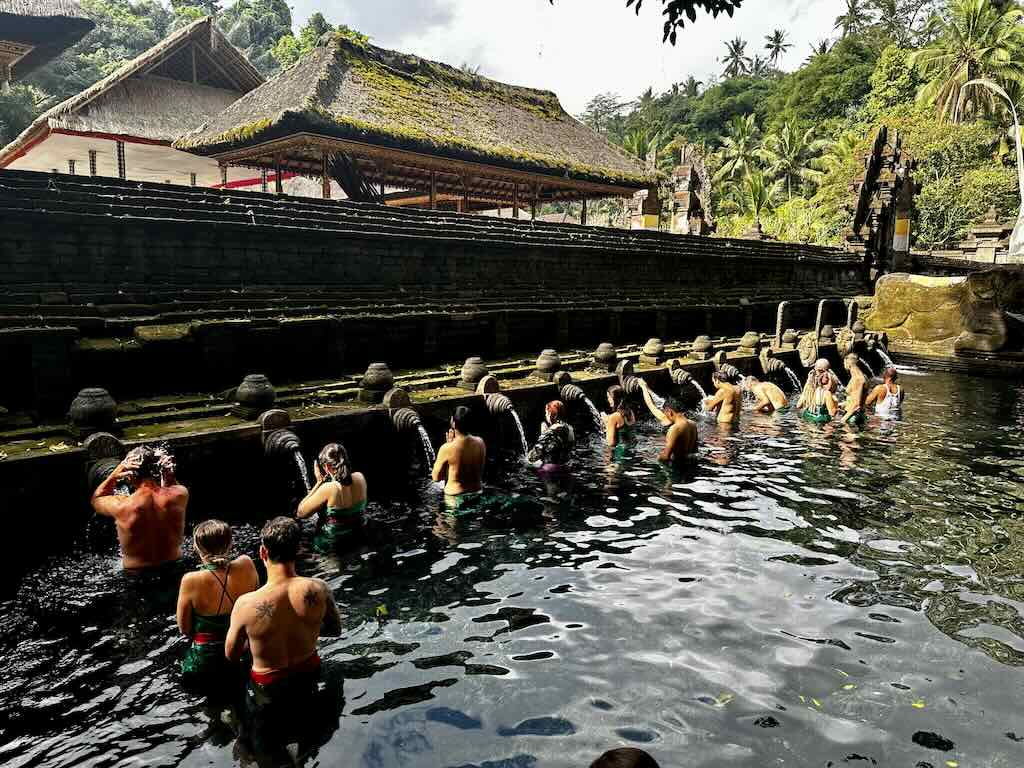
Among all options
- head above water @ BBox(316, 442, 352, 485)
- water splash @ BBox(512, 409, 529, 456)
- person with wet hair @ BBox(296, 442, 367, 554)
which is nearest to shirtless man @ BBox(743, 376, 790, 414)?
water splash @ BBox(512, 409, 529, 456)

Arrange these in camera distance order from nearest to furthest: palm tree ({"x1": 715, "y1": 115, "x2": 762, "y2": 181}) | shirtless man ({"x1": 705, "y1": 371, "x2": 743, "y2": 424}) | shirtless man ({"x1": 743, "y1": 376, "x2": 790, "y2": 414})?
1. shirtless man ({"x1": 705, "y1": 371, "x2": 743, "y2": 424})
2. shirtless man ({"x1": 743, "y1": 376, "x2": 790, "y2": 414})
3. palm tree ({"x1": 715, "y1": 115, "x2": 762, "y2": 181})

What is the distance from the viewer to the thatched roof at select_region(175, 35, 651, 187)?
49.7ft

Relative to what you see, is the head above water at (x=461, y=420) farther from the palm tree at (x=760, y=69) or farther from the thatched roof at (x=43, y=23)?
the palm tree at (x=760, y=69)

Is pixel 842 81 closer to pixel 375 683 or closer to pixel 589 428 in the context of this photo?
pixel 589 428

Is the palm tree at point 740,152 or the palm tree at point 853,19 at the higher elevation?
the palm tree at point 853,19

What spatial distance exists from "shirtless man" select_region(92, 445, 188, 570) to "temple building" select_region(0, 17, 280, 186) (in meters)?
15.8

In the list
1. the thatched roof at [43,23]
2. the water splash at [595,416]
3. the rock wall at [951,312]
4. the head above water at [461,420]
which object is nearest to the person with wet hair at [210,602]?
the head above water at [461,420]

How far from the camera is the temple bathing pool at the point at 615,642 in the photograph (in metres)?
3.70

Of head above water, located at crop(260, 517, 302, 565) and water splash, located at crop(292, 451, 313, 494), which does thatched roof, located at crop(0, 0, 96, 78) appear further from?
head above water, located at crop(260, 517, 302, 565)

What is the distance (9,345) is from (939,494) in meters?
10.8

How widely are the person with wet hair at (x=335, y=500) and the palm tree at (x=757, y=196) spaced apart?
138 feet

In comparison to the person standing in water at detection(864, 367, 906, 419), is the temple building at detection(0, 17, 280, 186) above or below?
above

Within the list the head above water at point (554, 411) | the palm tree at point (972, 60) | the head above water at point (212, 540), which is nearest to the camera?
the head above water at point (212, 540)

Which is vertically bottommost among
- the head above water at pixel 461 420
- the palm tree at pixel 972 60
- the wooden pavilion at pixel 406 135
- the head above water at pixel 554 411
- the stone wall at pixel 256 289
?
the head above water at pixel 554 411
